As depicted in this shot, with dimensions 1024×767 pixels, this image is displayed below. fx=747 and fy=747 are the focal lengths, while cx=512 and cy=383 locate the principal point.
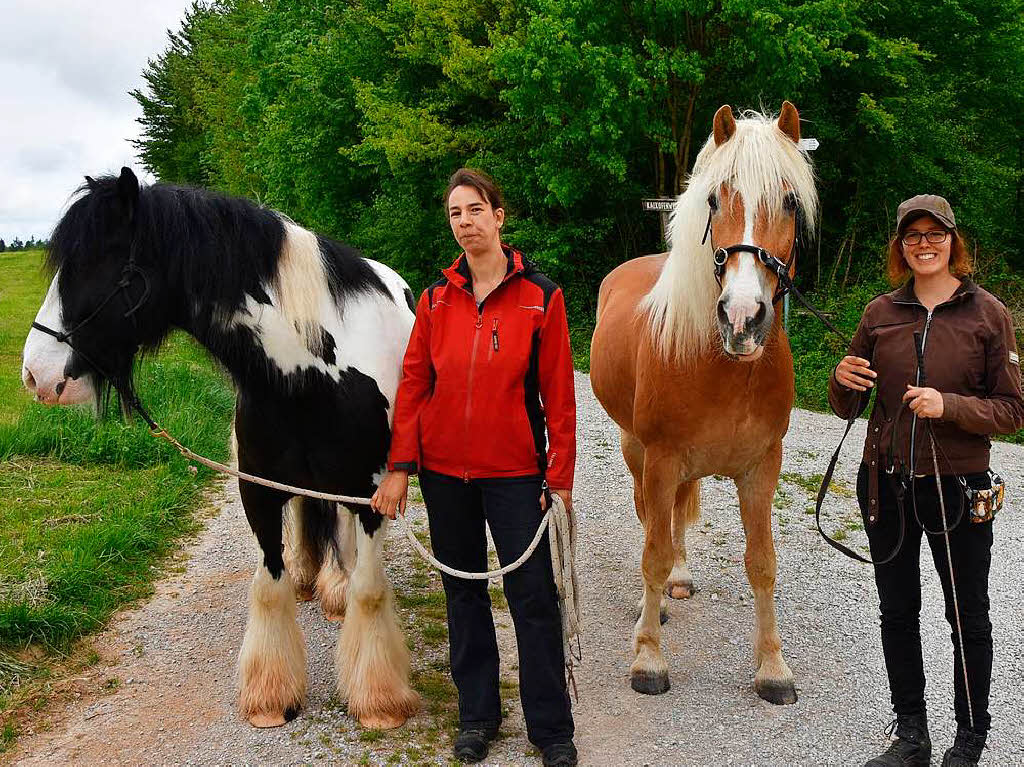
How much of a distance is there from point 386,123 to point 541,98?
3849 millimetres

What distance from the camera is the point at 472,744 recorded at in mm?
2648

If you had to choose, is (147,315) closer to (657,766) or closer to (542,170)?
(657,766)

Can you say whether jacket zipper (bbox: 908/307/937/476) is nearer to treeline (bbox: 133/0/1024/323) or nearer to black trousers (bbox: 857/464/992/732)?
black trousers (bbox: 857/464/992/732)

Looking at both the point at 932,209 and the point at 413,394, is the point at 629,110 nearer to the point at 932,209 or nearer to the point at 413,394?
the point at 932,209

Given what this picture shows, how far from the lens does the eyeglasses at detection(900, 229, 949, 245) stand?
7.63 ft

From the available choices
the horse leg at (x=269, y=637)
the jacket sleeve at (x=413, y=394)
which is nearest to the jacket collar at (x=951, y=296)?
the jacket sleeve at (x=413, y=394)

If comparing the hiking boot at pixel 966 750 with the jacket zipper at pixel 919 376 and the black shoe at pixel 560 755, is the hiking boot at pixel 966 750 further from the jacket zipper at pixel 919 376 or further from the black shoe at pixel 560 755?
the black shoe at pixel 560 755

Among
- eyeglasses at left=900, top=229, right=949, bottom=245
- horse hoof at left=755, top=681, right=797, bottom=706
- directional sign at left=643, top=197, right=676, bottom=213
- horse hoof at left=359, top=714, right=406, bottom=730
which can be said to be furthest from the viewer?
directional sign at left=643, top=197, right=676, bottom=213

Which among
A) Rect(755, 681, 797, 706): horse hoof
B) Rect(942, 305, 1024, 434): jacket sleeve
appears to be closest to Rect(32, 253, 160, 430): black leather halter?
Rect(942, 305, 1024, 434): jacket sleeve

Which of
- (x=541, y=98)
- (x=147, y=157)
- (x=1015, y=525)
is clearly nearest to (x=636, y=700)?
(x=1015, y=525)

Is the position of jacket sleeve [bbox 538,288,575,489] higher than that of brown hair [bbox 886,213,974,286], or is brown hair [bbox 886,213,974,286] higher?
brown hair [bbox 886,213,974,286]

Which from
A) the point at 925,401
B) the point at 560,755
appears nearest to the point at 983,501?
the point at 925,401

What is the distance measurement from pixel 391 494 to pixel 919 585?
182 cm

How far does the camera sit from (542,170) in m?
12.6
